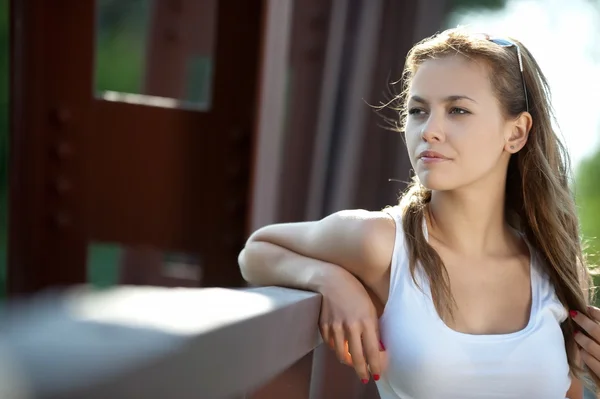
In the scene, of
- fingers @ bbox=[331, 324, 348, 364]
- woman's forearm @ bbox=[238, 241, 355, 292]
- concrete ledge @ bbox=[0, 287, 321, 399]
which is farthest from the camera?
woman's forearm @ bbox=[238, 241, 355, 292]

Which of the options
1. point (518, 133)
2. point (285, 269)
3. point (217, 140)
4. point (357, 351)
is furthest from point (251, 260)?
Answer: point (217, 140)

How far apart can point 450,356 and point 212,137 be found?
126cm

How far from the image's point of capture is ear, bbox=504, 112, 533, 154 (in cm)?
202

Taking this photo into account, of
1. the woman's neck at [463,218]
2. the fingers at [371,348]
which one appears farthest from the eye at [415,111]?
the fingers at [371,348]

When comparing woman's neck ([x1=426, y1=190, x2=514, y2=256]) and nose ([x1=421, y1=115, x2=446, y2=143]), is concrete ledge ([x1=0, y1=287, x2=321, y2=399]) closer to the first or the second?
nose ([x1=421, y1=115, x2=446, y2=143])

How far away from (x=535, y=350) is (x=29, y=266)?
181cm

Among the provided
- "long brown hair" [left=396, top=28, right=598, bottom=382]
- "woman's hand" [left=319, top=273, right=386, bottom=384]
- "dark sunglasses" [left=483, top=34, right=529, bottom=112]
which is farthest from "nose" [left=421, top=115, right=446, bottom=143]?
"woman's hand" [left=319, top=273, right=386, bottom=384]

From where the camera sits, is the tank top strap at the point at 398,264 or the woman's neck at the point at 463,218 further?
the woman's neck at the point at 463,218

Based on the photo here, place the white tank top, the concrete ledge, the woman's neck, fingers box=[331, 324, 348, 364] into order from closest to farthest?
the concrete ledge, fingers box=[331, 324, 348, 364], the white tank top, the woman's neck

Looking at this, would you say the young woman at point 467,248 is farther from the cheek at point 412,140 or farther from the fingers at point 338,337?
the fingers at point 338,337

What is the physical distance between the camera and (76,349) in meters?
0.56

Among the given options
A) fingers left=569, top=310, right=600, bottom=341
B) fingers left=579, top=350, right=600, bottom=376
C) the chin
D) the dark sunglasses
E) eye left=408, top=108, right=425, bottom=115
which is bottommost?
fingers left=579, top=350, right=600, bottom=376

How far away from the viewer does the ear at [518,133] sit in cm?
202

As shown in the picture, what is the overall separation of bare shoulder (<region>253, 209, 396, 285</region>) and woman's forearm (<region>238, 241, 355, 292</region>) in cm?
4
